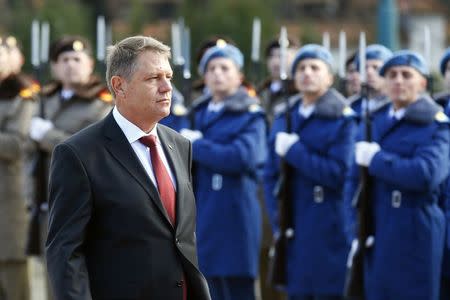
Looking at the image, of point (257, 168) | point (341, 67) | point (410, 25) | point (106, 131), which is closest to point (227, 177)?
point (257, 168)

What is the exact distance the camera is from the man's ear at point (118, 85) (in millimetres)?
5430

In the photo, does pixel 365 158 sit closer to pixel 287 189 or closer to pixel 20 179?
pixel 287 189

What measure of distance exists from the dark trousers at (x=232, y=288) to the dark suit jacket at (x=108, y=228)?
4.01 metres

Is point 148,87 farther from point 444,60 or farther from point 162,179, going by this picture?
point 444,60

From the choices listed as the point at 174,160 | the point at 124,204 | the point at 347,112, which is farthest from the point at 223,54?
the point at 124,204

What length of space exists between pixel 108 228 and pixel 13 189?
16.5ft

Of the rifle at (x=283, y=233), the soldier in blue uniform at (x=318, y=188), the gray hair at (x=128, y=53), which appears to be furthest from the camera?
the rifle at (x=283, y=233)

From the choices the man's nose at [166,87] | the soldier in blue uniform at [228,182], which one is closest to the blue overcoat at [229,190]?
the soldier in blue uniform at [228,182]

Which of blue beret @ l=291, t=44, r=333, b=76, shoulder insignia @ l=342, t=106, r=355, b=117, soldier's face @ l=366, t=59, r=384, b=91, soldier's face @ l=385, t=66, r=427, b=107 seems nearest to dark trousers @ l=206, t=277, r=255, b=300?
shoulder insignia @ l=342, t=106, r=355, b=117

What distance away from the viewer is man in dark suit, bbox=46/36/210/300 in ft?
17.4

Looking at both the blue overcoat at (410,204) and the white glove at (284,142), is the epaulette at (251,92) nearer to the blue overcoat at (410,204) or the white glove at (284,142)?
the white glove at (284,142)

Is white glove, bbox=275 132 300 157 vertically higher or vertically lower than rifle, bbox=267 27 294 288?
higher

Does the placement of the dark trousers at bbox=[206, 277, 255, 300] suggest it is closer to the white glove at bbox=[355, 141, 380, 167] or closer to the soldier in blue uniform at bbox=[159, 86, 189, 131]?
the soldier in blue uniform at bbox=[159, 86, 189, 131]

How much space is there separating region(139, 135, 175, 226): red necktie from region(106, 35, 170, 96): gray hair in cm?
28
